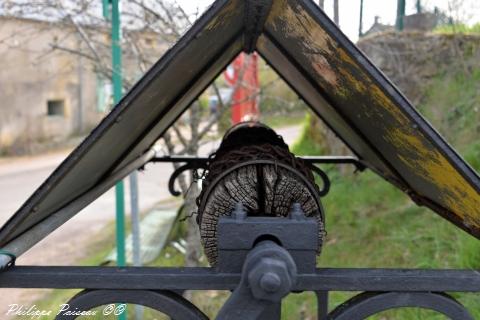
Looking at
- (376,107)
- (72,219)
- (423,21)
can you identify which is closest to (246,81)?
(423,21)

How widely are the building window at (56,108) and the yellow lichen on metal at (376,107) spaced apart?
16171 millimetres

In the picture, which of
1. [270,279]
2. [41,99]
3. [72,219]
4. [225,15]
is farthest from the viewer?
[41,99]

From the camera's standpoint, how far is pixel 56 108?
16719mm

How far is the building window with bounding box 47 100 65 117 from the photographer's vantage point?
1659cm

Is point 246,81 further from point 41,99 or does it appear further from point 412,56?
point 41,99

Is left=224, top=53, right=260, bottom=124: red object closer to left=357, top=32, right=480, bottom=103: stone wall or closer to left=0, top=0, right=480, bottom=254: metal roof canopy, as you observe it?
left=357, top=32, right=480, bottom=103: stone wall

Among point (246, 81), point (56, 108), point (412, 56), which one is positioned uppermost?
point (56, 108)

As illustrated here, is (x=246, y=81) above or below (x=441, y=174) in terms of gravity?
above

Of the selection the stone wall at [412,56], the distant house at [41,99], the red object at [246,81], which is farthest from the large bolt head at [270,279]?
the distant house at [41,99]

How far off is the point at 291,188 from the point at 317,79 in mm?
417

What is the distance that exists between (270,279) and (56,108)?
16896 millimetres

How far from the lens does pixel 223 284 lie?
1176mm

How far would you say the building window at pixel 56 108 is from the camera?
16.6 m

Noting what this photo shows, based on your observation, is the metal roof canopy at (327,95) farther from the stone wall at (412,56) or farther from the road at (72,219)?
the stone wall at (412,56)
